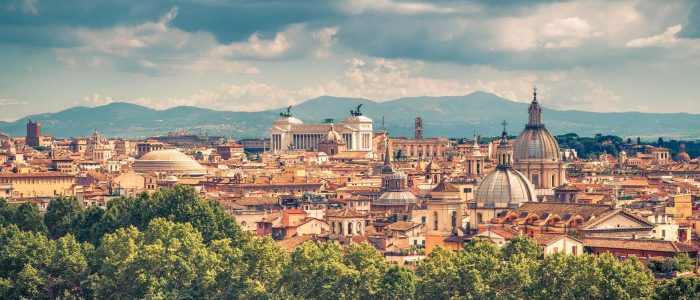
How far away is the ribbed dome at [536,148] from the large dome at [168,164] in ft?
159

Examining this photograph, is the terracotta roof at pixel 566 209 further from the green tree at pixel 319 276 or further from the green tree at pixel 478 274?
the green tree at pixel 319 276

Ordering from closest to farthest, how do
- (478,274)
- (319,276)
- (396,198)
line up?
(478,274)
(319,276)
(396,198)

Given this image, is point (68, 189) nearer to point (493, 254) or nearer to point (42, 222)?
point (42, 222)

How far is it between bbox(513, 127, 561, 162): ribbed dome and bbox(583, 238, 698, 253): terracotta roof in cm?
3715

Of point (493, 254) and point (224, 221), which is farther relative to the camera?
point (224, 221)

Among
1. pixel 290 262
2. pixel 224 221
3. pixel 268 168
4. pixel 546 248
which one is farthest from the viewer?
pixel 268 168

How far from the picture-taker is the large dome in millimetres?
150750

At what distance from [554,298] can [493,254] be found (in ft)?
29.4

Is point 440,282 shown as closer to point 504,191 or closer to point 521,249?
point 521,249

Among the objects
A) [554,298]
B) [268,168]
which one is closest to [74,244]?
[554,298]

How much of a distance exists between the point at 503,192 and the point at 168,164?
72.0 metres

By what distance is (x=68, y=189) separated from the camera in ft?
393

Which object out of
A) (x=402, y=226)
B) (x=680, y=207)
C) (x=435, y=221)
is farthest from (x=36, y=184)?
(x=680, y=207)

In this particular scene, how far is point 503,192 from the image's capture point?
87000 mm
